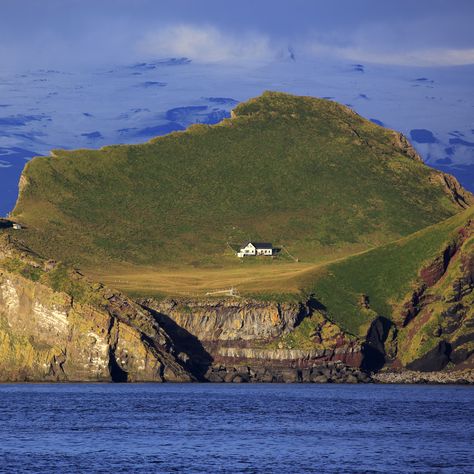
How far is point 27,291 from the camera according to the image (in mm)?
Result: 193250

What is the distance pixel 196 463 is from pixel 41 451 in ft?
39.9

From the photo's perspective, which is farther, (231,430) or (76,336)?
(76,336)

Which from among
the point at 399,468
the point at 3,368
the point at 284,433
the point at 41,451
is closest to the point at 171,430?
the point at 284,433

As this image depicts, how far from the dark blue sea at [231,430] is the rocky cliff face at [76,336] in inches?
410

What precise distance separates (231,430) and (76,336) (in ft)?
213

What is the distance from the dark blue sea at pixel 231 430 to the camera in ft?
337

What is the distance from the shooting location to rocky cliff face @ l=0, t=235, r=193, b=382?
7254 inches

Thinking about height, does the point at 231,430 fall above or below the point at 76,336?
below

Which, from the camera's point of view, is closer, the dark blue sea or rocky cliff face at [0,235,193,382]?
the dark blue sea

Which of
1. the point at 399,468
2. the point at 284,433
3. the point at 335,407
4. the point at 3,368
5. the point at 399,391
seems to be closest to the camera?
the point at 399,468

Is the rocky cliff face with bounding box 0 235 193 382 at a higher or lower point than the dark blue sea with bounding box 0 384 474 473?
higher

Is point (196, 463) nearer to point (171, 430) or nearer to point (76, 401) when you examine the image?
point (171, 430)

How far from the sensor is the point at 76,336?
185250 mm

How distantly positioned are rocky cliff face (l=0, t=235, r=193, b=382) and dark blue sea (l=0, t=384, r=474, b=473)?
34.2ft
